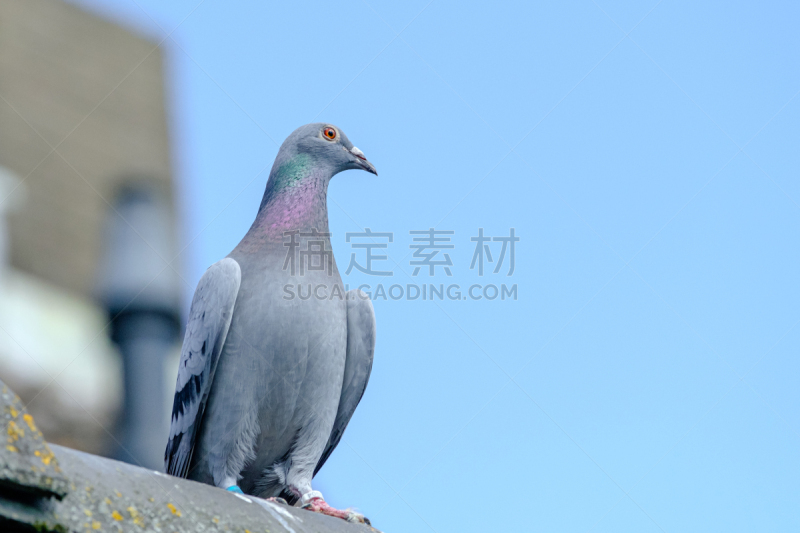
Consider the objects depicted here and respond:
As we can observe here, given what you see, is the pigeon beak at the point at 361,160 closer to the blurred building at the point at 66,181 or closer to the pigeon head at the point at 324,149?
the pigeon head at the point at 324,149

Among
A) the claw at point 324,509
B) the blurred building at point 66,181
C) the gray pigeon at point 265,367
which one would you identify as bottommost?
the claw at point 324,509

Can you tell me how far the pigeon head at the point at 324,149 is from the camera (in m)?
6.82

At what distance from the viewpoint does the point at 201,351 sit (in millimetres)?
5988

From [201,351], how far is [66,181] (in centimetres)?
2321

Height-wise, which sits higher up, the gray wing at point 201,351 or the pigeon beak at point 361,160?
the pigeon beak at point 361,160

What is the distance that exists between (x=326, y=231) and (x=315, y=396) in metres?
1.13

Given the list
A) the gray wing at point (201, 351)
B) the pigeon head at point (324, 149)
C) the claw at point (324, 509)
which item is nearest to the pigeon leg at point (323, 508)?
the claw at point (324, 509)

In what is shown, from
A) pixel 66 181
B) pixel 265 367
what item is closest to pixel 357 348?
pixel 265 367

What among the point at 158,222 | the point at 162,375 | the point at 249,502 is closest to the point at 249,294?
the point at 249,502

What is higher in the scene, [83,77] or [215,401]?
[83,77]

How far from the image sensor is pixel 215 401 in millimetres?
6004

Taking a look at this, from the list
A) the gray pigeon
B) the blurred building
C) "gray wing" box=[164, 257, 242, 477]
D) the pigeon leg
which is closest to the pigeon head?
the gray pigeon

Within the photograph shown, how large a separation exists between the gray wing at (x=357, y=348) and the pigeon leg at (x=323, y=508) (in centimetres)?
68

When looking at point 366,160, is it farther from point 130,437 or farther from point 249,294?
point 130,437
